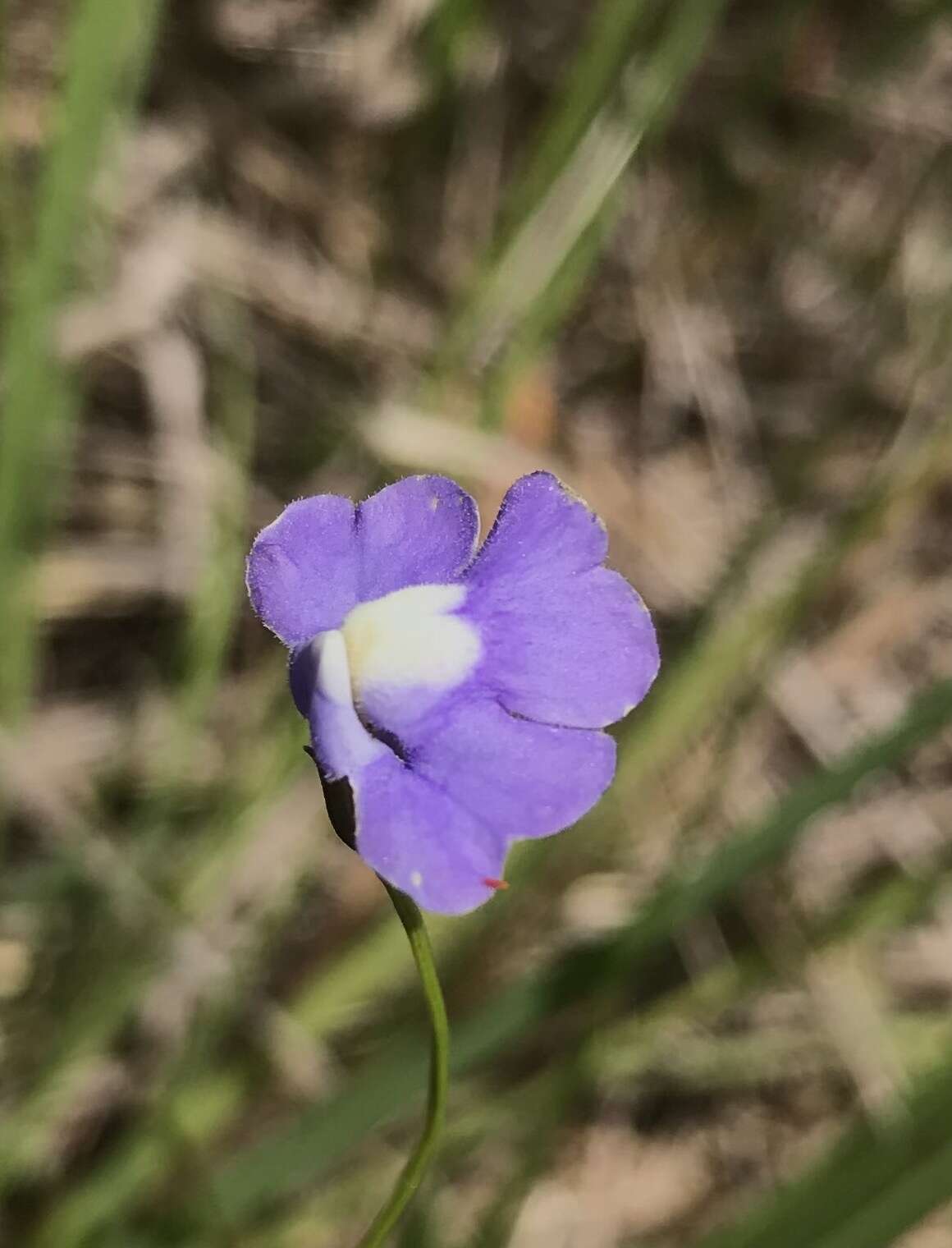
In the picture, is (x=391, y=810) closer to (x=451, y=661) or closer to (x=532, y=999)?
(x=451, y=661)

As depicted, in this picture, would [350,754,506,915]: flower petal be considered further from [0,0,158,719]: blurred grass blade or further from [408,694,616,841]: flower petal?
[0,0,158,719]: blurred grass blade

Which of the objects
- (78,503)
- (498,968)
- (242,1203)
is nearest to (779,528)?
(498,968)

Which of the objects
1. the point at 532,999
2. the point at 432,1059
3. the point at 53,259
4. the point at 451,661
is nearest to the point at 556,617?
the point at 451,661

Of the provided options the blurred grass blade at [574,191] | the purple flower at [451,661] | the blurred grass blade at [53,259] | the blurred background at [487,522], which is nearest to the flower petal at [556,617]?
A: the purple flower at [451,661]

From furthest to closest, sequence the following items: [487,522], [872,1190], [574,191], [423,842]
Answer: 1. [487,522]
2. [574,191]
3. [872,1190]
4. [423,842]

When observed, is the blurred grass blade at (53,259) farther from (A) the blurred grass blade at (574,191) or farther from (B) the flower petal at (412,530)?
(B) the flower petal at (412,530)

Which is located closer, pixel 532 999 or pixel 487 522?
pixel 532 999

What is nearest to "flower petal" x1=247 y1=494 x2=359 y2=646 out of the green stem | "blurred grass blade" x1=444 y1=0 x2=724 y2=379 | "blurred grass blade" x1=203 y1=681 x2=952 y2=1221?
the green stem
